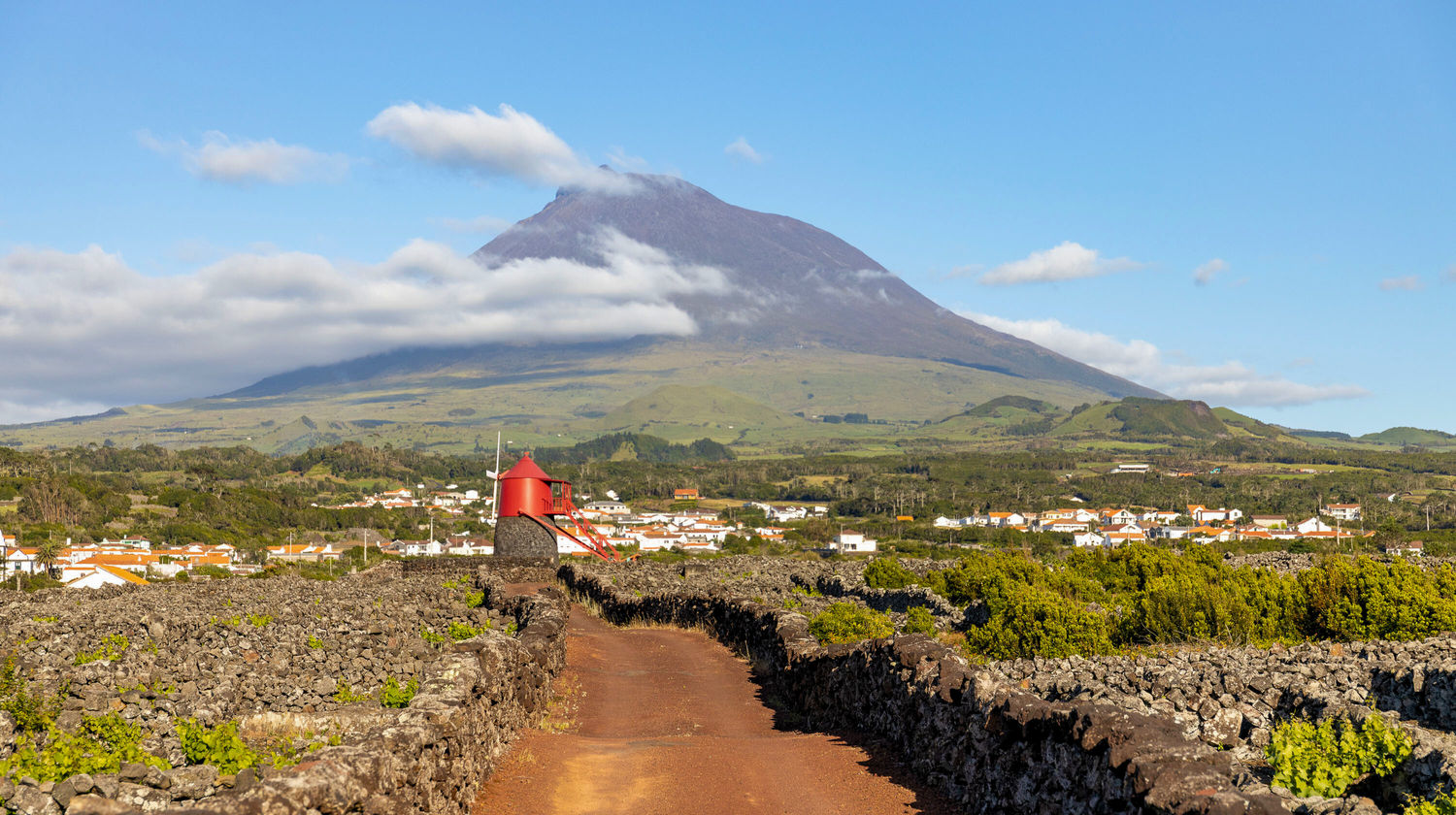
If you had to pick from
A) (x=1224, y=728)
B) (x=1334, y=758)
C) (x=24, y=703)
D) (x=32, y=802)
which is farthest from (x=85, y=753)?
(x=1334, y=758)

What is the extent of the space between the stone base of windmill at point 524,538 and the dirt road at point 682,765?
2853cm

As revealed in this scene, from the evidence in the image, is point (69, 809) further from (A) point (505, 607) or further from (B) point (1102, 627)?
(A) point (505, 607)

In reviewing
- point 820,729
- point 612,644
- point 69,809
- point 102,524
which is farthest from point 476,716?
point 102,524

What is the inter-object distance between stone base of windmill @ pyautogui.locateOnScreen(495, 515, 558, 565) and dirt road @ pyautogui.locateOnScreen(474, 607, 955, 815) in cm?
2853

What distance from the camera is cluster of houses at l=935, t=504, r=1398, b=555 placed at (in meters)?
120

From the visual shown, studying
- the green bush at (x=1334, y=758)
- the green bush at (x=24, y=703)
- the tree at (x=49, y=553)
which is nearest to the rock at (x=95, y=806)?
the green bush at (x=24, y=703)

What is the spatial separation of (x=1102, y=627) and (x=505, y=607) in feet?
47.2

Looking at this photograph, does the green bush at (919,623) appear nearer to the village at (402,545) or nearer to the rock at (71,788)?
the rock at (71,788)

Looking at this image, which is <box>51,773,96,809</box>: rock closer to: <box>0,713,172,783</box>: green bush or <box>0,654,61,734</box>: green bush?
<box>0,713,172,783</box>: green bush

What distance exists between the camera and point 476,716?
429 inches

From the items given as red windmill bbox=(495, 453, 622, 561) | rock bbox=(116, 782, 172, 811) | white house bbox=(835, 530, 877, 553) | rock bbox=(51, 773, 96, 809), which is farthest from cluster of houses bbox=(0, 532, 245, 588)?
white house bbox=(835, 530, 877, 553)

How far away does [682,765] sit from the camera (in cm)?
1215

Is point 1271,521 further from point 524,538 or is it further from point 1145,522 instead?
point 524,538

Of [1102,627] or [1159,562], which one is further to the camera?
[1159,562]
